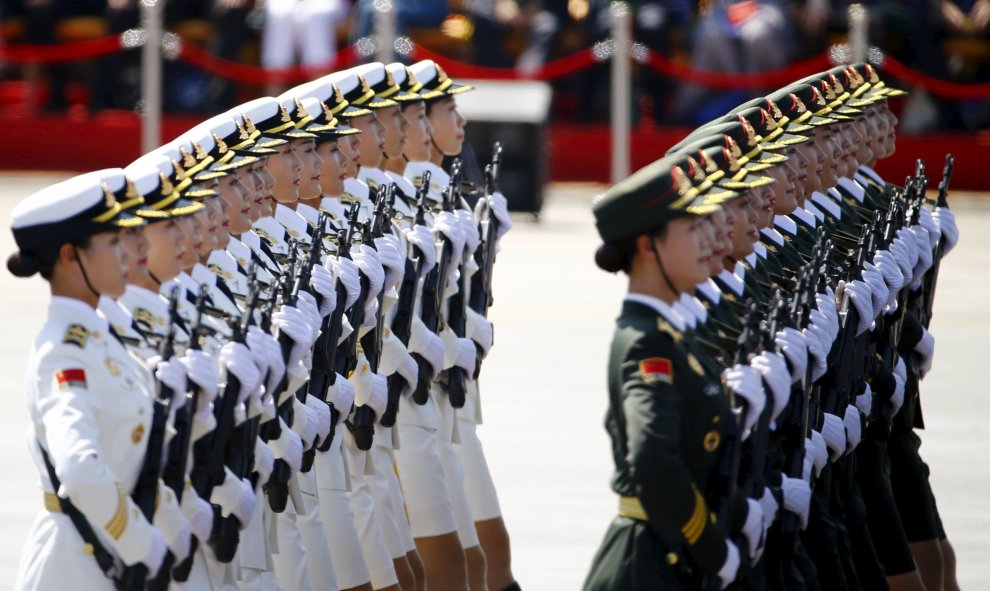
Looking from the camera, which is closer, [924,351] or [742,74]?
[924,351]

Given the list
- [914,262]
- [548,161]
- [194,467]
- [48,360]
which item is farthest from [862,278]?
[548,161]

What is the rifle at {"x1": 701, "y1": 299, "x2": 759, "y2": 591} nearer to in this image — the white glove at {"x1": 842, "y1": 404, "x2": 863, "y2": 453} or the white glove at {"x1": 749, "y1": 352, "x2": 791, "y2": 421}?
the white glove at {"x1": 749, "y1": 352, "x2": 791, "y2": 421}

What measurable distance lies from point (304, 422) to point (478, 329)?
4.56 feet

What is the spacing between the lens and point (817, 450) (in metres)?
5.80

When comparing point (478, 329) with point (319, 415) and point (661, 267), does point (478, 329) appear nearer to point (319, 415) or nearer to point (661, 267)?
point (319, 415)

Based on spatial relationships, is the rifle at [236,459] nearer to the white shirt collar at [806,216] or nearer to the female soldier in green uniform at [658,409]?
the female soldier in green uniform at [658,409]

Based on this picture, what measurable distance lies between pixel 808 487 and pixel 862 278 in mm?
1108

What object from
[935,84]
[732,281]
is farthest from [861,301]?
[935,84]

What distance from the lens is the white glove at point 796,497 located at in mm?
5355

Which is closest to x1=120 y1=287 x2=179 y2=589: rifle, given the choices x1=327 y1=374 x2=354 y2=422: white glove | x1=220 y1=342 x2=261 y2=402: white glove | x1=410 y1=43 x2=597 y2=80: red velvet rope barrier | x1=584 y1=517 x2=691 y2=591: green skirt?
x1=220 y1=342 x2=261 y2=402: white glove

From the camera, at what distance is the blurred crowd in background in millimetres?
17109

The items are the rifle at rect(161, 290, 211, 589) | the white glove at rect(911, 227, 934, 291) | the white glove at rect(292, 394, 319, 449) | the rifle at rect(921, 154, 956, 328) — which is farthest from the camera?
the rifle at rect(921, 154, 956, 328)

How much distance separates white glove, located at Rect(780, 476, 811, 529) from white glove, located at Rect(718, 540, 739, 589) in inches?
28.7

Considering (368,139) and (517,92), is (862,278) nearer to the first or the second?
(368,139)
